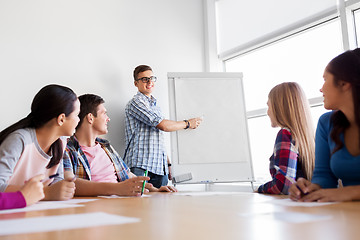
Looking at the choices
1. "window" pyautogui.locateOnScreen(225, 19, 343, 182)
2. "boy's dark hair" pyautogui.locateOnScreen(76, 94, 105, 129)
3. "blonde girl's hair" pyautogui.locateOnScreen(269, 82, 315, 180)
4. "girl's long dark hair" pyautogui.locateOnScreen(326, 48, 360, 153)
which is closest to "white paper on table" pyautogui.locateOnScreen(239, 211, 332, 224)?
"girl's long dark hair" pyautogui.locateOnScreen(326, 48, 360, 153)

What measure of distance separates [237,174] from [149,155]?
770 mm

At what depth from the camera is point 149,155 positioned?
273 centimetres

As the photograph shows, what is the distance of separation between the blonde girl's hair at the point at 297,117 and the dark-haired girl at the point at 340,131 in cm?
26

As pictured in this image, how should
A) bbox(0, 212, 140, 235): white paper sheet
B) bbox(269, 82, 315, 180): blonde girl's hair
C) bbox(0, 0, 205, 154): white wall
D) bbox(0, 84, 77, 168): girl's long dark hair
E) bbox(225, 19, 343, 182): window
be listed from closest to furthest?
bbox(0, 212, 140, 235): white paper sheet, bbox(0, 84, 77, 168): girl's long dark hair, bbox(269, 82, 315, 180): blonde girl's hair, bbox(0, 0, 205, 154): white wall, bbox(225, 19, 343, 182): window

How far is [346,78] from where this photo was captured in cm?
124

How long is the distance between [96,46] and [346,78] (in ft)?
7.69

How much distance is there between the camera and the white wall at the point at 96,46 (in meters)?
2.61

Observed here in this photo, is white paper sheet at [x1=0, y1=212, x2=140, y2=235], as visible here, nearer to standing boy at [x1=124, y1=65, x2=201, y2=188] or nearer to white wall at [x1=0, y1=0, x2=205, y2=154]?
standing boy at [x1=124, y1=65, x2=201, y2=188]

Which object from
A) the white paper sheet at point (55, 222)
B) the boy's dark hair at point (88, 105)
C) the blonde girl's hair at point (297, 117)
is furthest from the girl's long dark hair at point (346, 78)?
the boy's dark hair at point (88, 105)

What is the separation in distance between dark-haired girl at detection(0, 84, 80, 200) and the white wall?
1.33m

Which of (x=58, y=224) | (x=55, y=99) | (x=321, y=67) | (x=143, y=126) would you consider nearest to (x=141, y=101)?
(x=143, y=126)

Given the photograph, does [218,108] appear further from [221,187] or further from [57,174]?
[57,174]

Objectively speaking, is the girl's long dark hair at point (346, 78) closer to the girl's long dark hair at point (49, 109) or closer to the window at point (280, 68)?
the girl's long dark hair at point (49, 109)

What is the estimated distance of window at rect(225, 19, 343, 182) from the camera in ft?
8.93
